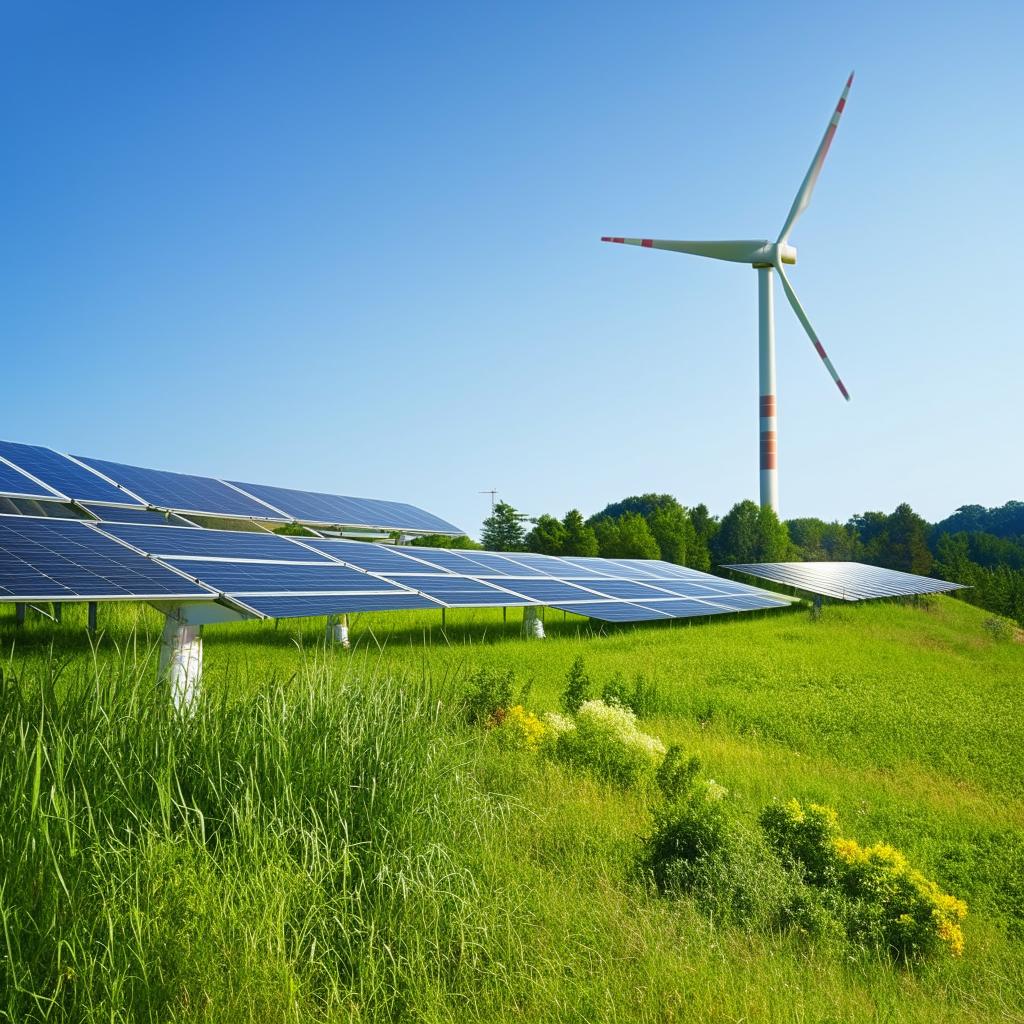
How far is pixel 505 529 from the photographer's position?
64375mm

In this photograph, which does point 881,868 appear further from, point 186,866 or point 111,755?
point 111,755

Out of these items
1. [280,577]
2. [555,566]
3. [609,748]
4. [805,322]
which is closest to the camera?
[609,748]

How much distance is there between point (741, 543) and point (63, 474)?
5062cm

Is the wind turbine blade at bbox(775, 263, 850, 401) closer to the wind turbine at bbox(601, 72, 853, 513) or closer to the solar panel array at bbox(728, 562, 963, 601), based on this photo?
the wind turbine at bbox(601, 72, 853, 513)

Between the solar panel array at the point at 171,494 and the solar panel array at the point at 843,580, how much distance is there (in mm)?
13843

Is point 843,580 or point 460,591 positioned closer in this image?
point 460,591

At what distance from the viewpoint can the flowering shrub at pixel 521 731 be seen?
32.2ft

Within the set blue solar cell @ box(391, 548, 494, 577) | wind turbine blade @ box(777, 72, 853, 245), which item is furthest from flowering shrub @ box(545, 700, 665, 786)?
wind turbine blade @ box(777, 72, 853, 245)

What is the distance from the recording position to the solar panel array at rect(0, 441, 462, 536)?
18.7m

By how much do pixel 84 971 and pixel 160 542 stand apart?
35.4 ft

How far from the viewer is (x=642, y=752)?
384 inches

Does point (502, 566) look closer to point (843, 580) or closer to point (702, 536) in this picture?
point (843, 580)

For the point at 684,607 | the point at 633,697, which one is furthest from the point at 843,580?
the point at 633,697

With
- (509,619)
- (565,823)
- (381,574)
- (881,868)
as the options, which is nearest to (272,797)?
(565,823)
